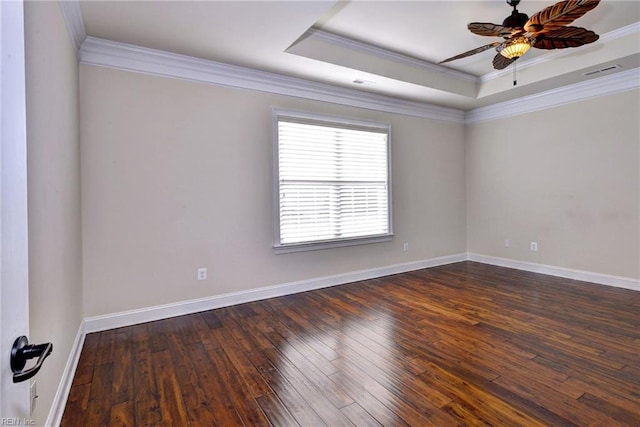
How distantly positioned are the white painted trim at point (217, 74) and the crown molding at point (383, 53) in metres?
0.65

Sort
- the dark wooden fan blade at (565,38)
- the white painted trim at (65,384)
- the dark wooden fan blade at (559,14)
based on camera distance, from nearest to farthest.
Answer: the white painted trim at (65,384), the dark wooden fan blade at (559,14), the dark wooden fan blade at (565,38)

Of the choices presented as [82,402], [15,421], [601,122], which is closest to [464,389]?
[15,421]

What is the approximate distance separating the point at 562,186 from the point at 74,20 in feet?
19.2

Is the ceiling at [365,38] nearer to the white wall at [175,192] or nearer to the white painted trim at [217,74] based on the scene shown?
the white painted trim at [217,74]

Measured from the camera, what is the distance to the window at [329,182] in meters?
3.89

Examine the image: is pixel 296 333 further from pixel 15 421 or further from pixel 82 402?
pixel 15 421

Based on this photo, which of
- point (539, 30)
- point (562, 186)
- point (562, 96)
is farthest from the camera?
point (562, 186)

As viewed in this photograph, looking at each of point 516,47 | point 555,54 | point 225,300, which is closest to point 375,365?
point 225,300

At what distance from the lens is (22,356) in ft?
2.06

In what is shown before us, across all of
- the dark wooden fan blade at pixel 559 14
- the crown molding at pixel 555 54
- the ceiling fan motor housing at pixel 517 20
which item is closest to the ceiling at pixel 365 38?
the crown molding at pixel 555 54

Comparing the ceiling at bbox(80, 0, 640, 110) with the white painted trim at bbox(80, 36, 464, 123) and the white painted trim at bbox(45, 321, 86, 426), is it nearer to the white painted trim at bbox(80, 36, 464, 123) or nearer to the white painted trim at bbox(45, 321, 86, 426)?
the white painted trim at bbox(80, 36, 464, 123)

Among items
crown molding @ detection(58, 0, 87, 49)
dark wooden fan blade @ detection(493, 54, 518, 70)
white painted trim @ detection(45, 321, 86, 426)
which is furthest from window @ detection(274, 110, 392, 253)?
white painted trim @ detection(45, 321, 86, 426)

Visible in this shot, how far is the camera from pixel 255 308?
346 centimetres

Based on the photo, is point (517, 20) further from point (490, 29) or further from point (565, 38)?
point (565, 38)
